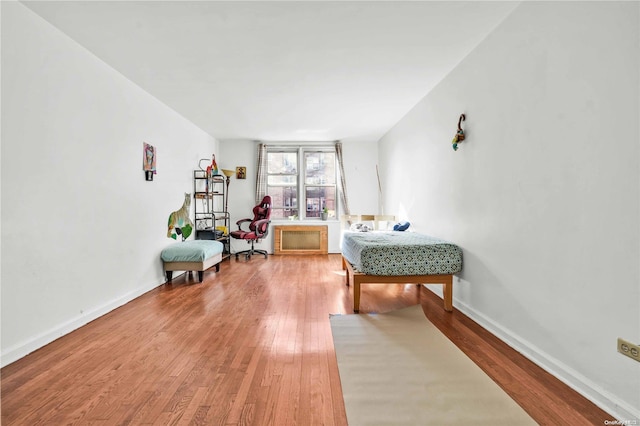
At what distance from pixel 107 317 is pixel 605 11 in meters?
4.20

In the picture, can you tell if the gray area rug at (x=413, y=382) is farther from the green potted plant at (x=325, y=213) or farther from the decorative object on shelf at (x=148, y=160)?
the green potted plant at (x=325, y=213)

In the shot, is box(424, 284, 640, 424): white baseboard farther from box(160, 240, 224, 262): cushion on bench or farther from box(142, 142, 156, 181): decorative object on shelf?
box(142, 142, 156, 181): decorative object on shelf

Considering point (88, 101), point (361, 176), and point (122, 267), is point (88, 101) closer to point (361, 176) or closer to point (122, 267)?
point (122, 267)

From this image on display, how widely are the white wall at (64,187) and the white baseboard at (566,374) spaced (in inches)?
135

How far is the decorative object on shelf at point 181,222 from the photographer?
171 inches

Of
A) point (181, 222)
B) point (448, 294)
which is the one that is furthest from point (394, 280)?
point (181, 222)

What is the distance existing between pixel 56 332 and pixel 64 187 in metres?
1.15

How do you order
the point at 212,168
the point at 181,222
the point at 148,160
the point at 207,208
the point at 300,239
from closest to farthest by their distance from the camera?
the point at 148,160, the point at 181,222, the point at 212,168, the point at 207,208, the point at 300,239

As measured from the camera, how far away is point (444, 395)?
1.57 meters

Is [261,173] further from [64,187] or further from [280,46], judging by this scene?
[64,187]

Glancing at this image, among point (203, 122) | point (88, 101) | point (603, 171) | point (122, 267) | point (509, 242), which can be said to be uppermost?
point (203, 122)

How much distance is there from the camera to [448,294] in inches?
114

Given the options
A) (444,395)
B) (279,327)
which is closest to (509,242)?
(444,395)

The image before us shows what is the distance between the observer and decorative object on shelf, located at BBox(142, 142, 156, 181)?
11.8ft
